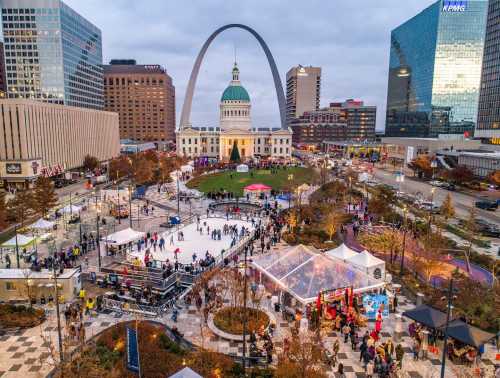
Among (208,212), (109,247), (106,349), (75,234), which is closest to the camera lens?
(106,349)

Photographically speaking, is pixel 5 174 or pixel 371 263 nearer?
pixel 371 263

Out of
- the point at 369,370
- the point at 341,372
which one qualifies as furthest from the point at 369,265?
the point at 341,372

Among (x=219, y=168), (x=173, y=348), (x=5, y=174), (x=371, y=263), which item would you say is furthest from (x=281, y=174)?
(x=173, y=348)

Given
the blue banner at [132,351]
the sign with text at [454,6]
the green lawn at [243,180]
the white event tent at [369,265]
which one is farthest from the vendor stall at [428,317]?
the sign with text at [454,6]

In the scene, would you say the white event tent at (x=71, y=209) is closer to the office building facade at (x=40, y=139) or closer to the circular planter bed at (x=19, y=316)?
the office building facade at (x=40, y=139)

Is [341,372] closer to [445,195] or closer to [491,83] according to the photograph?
[445,195]

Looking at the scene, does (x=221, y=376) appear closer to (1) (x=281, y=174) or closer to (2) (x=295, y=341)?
(2) (x=295, y=341)

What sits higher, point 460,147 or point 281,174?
point 460,147
